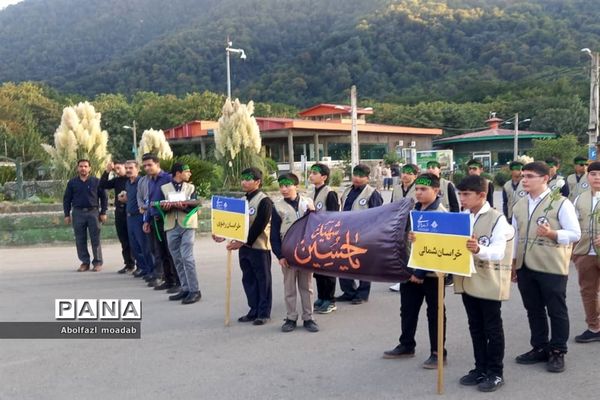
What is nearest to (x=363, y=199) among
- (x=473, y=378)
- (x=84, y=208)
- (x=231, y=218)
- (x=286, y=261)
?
(x=286, y=261)

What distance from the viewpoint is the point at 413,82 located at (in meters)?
95.4

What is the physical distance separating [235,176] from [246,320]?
12148 mm

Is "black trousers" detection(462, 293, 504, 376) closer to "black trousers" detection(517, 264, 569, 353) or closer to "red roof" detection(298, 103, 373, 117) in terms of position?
"black trousers" detection(517, 264, 569, 353)

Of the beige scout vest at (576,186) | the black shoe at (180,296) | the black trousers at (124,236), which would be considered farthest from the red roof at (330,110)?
the black shoe at (180,296)

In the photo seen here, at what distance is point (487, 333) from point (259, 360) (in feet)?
6.70

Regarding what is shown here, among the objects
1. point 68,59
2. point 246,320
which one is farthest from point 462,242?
point 68,59

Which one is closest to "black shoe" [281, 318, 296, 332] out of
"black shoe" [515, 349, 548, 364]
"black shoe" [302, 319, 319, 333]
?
"black shoe" [302, 319, 319, 333]

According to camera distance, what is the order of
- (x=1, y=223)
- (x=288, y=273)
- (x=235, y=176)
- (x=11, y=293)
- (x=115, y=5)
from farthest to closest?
(x=115, y=5) < (x=235, y=176) < (x=1, y=223) < (x=11, y=293) < (x=288, y=273)

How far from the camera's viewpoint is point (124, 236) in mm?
9898

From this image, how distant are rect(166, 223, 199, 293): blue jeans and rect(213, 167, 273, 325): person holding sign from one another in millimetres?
1087

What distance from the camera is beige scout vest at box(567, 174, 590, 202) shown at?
29.2 feet

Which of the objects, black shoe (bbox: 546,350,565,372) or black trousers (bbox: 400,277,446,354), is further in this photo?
black trousers (bbox: 400,277,446,354)

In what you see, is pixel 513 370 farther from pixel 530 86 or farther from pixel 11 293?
pixel 530 86

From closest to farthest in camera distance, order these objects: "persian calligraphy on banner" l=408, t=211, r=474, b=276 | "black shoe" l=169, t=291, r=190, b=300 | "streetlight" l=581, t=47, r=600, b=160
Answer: "persian calligraphy on banner" l=408, t=211, r=474, b=276
"black shoe" l=169, t=291, r=190, b=300
"streetlight" l=581, t=47, r=600, b=160
